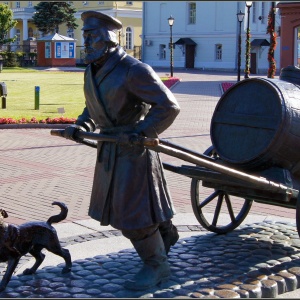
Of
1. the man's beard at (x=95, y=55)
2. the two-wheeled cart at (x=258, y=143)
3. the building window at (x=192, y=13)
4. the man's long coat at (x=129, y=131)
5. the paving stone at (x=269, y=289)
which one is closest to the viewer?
the man's long coat at (x=129, y=131)

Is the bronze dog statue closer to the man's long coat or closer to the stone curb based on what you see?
the man's long coat

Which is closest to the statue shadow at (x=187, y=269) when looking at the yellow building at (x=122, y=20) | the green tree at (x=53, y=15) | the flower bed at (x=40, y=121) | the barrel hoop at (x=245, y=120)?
the barrel hoop at (x=245, y=120)

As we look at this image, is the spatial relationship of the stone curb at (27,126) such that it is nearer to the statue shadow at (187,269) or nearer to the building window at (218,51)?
the statue shadow at (187,269)

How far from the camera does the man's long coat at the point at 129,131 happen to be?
4582 mm

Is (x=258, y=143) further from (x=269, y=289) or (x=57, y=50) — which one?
(x=57, y=50)

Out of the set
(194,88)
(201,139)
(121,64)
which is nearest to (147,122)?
(121,64)

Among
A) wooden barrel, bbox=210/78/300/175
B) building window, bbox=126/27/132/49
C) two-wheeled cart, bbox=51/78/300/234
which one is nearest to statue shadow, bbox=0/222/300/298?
two-wheeled cart, bbox=51/78/300/234

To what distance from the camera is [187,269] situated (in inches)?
209

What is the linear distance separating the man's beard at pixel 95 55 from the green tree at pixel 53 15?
5767 cm

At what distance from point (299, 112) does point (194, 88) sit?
26032 millimetres

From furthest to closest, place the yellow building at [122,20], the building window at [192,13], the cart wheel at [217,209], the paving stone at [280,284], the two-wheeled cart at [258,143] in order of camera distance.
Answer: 1. the yellow building at [122,20]
2. the building window at [192,13]
3. the cart wheel at [217,209]
4. the two-wheeled cart at [258,143]
5. the paving stone at [280,284]

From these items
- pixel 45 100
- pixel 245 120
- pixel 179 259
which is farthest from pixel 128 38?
pixel 179 259

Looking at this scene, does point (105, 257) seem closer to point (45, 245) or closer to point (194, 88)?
point (45, 245)

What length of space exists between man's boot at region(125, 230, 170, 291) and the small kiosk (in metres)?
49.5
